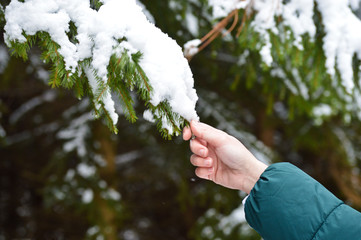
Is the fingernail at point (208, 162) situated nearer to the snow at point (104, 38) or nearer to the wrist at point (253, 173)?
the wrist at point (253, 173)

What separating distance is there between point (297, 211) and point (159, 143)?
379 cm

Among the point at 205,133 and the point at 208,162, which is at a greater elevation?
the point at 205,133

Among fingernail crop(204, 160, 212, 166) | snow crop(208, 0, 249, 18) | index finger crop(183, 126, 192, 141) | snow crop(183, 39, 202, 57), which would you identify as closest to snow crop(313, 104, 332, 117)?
snow crop(208, 0, 249, 18)

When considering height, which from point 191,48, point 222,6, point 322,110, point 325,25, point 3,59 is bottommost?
point 322,110

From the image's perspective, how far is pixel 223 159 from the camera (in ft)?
5.31

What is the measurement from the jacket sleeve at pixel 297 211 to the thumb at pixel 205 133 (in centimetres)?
28

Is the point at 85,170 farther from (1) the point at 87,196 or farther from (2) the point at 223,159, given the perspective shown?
(2) the point at 223,159

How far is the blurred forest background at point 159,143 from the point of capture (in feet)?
9.89

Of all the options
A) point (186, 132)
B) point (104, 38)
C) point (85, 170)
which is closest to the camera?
point (104, 38)

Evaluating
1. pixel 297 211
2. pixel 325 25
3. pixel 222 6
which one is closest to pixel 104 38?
pixel 297 211

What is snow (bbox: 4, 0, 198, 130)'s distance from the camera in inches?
47.6

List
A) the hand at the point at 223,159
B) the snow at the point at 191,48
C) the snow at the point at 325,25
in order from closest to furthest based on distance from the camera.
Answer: the hand at the point at 223,159
the snow at the point at 191,48
the snow at the point at 325,25

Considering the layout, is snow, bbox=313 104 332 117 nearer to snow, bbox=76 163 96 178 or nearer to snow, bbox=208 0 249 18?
snow, bbox=208 0 249 18

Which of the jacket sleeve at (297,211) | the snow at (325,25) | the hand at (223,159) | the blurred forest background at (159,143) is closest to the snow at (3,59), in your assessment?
the blurred forest background at (159,143)
